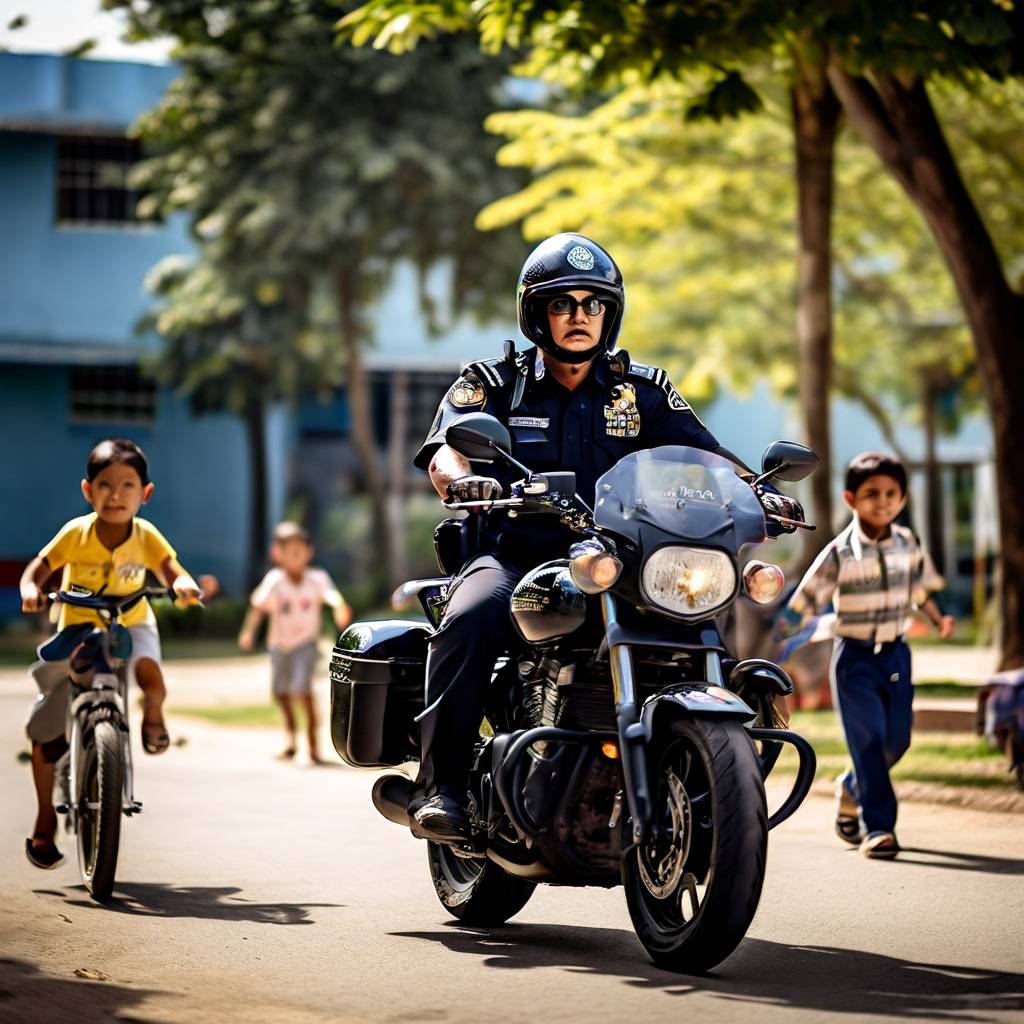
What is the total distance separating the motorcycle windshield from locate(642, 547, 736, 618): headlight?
6cm

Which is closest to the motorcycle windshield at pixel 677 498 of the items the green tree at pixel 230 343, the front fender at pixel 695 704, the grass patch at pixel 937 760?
the front fender at pixel 695 704

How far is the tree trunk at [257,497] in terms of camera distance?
35.0 meters

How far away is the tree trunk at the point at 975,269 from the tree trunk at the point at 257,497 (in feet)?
70.0

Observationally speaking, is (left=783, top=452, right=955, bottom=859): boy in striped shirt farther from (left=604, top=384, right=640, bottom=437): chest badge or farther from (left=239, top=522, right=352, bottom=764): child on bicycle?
(left=239, top=522, right=352, bottom=764): child on bicycle

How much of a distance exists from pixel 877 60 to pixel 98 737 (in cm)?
630

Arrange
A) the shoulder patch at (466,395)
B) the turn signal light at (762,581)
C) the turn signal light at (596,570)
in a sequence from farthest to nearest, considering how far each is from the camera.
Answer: the shoulder patch at (466,395) → the turn signal light at (762,581) → the turn signal light at (596,570)

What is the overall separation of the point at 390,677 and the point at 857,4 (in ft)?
19.0

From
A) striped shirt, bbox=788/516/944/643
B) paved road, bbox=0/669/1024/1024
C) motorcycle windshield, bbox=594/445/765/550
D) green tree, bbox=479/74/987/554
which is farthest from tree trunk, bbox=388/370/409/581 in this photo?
motorcycle windshield, bbox=594/445/765/550

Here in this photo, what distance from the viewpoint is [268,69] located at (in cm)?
2933

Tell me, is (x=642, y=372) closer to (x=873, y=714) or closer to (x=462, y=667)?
(x=462, y=667)

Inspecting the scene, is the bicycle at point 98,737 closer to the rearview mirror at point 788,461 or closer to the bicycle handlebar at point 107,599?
the bicycle handlebar at point 107,599

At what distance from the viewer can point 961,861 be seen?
8.93 m

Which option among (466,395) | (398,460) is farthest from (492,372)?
(398,460)

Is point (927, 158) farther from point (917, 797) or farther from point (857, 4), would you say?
point (917, 797)
